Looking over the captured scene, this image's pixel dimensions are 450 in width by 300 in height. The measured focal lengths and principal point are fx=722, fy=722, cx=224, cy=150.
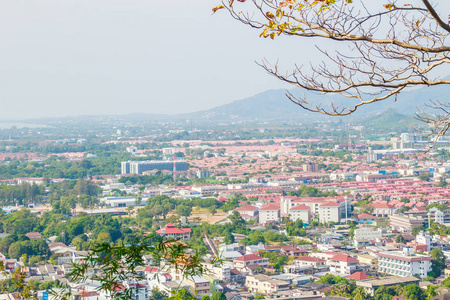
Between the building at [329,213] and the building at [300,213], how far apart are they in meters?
0.39

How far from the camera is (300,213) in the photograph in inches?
741

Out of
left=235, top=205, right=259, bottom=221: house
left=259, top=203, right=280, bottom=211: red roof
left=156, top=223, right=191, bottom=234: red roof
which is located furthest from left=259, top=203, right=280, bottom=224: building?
left=156, top=223, right=191, bottom=234: red roof

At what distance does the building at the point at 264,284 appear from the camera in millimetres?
11039

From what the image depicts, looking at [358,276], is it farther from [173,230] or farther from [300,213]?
[300,213]

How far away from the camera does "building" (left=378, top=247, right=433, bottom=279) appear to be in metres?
12.1

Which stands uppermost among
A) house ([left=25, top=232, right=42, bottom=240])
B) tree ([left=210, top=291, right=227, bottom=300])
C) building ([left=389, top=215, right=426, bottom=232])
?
tree ([left=210, top=291, right=227, bottom=300])

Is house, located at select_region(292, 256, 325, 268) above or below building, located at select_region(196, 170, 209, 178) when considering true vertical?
above

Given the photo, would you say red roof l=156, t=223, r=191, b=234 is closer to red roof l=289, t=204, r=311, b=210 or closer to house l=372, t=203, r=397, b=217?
red roof l=289, t=204, r=311, b=210

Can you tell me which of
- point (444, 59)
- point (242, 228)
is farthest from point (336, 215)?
point (444, 59)

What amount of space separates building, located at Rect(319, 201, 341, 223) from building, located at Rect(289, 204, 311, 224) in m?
0.39

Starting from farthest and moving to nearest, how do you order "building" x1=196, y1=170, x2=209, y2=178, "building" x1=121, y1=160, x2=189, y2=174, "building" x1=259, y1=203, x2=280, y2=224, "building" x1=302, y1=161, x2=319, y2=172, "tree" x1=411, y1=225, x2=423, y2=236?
"building" x1=121, y1=160, x2=189, y2=174 → "building" x1=302, y1=161, x2=319, y2=172 → "building" x1=196, y1=170, x2=209, y2=178 → "building" x1=259, y1=203, x2=280, y2=224 → "tree" x1=411, y1=225, x2=423, y2=236

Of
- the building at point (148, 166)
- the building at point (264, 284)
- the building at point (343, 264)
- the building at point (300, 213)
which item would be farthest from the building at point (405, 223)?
the building at point (148, 166)

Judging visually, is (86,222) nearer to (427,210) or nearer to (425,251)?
(425,251)

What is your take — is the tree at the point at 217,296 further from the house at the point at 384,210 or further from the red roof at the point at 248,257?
the house at the point at 384,210
